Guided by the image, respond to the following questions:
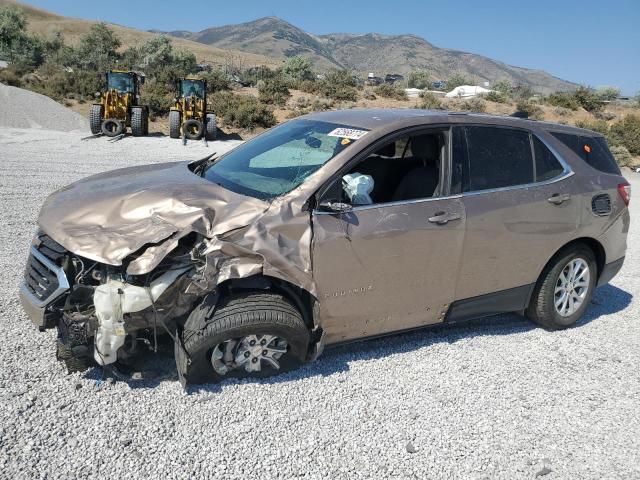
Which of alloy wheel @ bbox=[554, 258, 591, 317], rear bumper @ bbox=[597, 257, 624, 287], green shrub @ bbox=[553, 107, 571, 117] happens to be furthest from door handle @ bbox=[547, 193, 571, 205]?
green shrub @ bbox=[553, 107, 571, 117]

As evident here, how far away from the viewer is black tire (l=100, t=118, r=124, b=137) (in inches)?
695

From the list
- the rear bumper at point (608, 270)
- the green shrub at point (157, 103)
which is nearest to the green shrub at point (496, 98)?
the green shrub at point (157, 103)

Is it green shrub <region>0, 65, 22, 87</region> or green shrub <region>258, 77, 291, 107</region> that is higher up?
green shrub <region>258, 77, 291, 107</region>

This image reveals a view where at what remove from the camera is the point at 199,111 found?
19.1 metres

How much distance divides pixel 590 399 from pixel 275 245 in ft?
7.93

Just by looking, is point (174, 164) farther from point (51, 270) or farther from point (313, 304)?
point (313, 304)

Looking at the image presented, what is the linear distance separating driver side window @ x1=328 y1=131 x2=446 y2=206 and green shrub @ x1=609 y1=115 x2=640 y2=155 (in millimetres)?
24721

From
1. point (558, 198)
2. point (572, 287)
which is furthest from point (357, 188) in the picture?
point (572, 287)

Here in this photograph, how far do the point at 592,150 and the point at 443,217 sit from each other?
6.49ft

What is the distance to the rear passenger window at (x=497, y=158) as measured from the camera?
3996 millimetres

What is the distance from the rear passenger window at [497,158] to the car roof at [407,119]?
9 cm

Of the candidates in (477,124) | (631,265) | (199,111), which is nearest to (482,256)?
(477,124)

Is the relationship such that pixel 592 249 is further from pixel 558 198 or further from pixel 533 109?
pixel 533 109

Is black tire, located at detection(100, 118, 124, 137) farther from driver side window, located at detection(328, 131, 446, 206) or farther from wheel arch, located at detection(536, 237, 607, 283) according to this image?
wheel arch, located at detection(536, 237, 607, 283)
